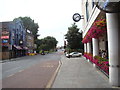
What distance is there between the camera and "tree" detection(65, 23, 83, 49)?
136 ft

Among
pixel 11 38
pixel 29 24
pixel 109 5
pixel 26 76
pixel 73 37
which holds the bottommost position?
pixel 26 76

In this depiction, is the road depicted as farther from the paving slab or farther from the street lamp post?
the street lamp post

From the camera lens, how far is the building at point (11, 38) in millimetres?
35938

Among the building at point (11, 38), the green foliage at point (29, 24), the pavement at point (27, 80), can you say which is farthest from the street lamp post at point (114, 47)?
the green foliage at point (29, 24)

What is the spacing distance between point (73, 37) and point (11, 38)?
17.5 m

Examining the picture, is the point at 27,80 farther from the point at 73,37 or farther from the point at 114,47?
the point at 73,37

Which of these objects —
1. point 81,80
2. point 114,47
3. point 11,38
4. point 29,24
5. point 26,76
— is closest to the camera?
point 114,47

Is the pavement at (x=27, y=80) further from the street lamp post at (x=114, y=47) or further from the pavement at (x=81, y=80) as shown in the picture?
the street lamp post at (x=114, y=47)

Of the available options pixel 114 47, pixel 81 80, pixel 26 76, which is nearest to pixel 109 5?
pixel 114 47

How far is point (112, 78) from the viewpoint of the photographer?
22.9 feet

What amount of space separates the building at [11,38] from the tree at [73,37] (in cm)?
Result: 1555

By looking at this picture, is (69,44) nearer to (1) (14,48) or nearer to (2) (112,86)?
(1) (14,48)

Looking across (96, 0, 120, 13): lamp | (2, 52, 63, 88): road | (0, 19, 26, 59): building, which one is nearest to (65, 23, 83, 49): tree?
(0, 19, 26, 59): building

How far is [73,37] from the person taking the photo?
41312mm
